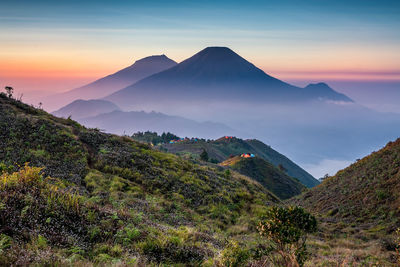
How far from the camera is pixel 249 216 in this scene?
14.5 meters

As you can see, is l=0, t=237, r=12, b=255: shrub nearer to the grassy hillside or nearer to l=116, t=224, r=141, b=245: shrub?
l=116, t=224, r=141, b=245: shrub

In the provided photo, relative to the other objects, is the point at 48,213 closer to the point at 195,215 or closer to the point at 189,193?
the point at 195,215

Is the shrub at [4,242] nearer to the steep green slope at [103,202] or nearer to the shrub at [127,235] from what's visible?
the steep green slope at [103,202]

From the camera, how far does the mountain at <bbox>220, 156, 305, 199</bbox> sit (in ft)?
192


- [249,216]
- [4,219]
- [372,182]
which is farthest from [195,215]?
[372,182]

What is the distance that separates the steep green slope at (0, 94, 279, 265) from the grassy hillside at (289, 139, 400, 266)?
4.55 m

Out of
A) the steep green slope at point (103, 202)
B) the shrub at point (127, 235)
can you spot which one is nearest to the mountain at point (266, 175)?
the steep green slope at point (103, 202)

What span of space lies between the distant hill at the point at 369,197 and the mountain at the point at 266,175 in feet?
98.5

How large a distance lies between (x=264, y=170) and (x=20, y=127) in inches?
2254

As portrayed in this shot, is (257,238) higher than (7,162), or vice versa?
(7,162)

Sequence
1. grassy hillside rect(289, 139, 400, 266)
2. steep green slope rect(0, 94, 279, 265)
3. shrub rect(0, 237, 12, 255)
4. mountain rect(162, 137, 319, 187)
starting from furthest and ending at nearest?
1. mountain rect(162, 137, 319, 187)
2. grassy hillside rect(289, 139, 400, 266)
3. steep green slope rect(0, 94, 279, 265)
4. shrub rect(0, 237, 12, 255)

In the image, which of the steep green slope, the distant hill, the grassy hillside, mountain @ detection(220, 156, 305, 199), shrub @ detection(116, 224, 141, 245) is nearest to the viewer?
the steep green slope

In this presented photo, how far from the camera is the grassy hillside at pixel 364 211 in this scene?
12059mm

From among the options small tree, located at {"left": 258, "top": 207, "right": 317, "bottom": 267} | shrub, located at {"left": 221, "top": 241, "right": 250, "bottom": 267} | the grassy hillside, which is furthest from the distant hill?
shrub, located at {"left": 221, "top": 241, "right": 250, "bottom": 267}
